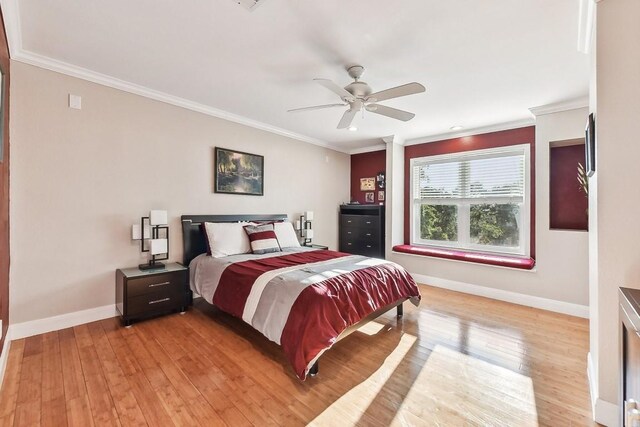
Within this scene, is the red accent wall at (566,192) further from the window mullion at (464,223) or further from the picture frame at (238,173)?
the picture frame at (238,173)

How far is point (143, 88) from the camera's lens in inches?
123

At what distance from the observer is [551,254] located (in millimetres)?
3465

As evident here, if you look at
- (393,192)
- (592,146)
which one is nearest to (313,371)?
(592,146)

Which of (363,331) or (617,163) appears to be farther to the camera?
(363,331)

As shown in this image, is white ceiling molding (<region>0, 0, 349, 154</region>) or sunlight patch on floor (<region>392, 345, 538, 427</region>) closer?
sunlight patch on floor (<region>392, 345, 538, 427</region>)

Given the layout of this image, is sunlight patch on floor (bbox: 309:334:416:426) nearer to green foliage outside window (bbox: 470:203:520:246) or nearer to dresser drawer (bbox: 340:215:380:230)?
green foliage outside window (bbox: 470:203:520:246)

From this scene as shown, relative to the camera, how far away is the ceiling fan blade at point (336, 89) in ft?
7.26

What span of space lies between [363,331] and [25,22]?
12.6ft

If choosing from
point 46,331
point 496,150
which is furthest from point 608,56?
point 46,331

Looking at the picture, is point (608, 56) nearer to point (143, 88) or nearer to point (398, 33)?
point (398, 33)

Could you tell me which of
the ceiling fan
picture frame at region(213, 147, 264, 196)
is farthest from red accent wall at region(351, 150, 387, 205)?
the ceiling fan

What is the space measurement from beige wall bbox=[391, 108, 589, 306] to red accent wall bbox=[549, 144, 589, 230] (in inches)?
10.3

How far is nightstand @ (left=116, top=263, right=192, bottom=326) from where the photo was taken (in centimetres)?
275

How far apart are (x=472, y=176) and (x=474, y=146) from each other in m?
0.49
